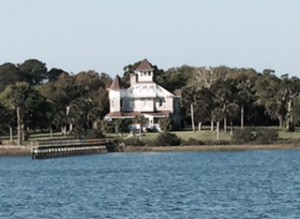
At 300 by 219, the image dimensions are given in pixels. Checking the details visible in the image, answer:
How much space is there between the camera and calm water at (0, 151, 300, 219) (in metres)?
50.3

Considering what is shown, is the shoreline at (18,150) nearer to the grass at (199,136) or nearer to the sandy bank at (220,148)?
the grass at (199,136)

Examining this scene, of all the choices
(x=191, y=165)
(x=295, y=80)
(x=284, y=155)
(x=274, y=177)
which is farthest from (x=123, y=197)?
(x=295, y=80)

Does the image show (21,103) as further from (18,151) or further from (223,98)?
(223,98)

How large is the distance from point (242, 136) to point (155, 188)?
69148 mm

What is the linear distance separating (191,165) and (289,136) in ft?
137

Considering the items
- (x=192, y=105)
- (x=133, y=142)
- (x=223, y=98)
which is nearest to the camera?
(x=133, y=142)

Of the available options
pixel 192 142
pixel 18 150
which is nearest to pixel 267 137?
pixel 192 142

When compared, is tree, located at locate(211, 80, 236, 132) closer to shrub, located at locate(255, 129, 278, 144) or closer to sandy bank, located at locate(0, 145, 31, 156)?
shrub, located at locate(255, 129, 278, 144)

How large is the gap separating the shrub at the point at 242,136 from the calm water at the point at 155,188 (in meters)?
20.1

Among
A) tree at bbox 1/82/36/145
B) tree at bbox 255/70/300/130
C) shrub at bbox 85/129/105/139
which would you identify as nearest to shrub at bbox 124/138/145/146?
shrub at bbox 85/129/105/139

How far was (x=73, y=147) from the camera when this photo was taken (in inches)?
5305

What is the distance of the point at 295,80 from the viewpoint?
532 ft

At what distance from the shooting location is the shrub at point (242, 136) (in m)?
134

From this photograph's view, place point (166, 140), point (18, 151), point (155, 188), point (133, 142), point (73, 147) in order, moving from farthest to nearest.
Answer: point (133, 142), point (73, 147), point (166, 140), point (18, 151), point (155, 188)
